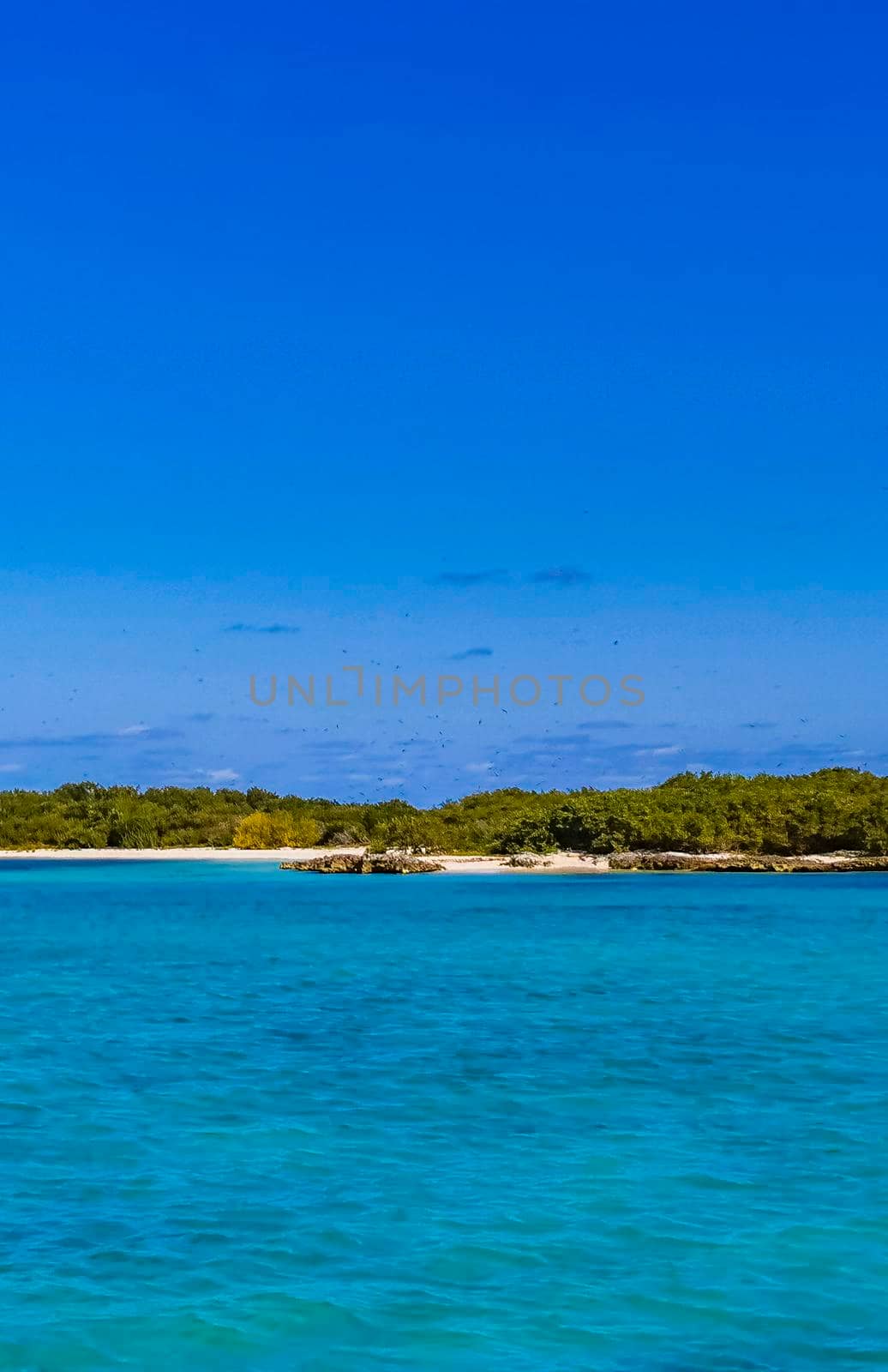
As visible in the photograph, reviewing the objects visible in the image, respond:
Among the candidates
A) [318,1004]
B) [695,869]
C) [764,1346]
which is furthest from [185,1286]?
[695,869]

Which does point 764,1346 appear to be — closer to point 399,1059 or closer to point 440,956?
point 399,1059

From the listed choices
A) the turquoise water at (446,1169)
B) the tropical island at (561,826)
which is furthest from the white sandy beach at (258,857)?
the turquoise water at (446,1169)

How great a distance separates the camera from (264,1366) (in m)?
8.05

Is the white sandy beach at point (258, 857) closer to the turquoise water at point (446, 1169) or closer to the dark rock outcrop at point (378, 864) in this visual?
the dark rock outcrop at point (378, 864)

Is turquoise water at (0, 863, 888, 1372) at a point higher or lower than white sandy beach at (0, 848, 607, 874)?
lower

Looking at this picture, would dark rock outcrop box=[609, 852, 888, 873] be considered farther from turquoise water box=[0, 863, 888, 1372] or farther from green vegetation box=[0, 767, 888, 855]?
turquoise water box=[0, 863, 888, 1372]

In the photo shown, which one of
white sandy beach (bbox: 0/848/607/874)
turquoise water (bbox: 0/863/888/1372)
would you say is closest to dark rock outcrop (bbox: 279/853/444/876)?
white sandy beach (bbox: 0/848/607/874)

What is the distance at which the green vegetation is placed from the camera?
7200 cm

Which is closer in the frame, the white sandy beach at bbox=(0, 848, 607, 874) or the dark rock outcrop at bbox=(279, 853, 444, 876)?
the dark rock outcrop at bbox=(279, 853, 444, 876)

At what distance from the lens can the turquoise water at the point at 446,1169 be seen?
27.9ft

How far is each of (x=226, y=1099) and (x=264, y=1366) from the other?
6.97m

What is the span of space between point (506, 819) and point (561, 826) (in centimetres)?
1083

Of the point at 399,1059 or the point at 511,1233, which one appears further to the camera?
the point at 399,1059

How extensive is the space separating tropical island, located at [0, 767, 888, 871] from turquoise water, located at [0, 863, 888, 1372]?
1744 inches
